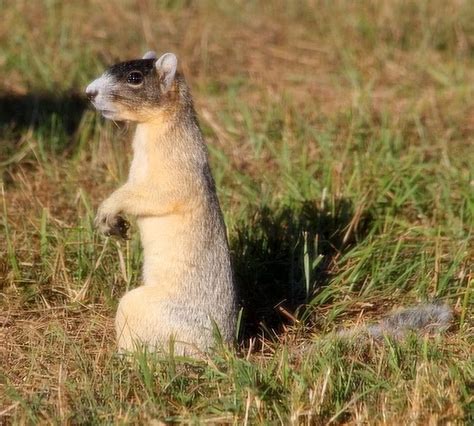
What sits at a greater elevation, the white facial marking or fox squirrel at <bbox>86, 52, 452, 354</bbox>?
the white facial marking

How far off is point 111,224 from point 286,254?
1.47m

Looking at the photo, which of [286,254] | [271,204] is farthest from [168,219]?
[271,204]

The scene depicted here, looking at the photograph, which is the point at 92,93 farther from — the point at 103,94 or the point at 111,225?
the point at 111,225

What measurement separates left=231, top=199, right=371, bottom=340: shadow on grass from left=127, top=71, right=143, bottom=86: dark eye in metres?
1.39

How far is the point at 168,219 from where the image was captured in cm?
542

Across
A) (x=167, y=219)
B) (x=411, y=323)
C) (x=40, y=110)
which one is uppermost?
(x=167, y=219)

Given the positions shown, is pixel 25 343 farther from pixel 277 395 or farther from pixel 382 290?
pixel 382 290

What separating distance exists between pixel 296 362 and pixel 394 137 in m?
3.27

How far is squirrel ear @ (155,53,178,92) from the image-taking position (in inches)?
217

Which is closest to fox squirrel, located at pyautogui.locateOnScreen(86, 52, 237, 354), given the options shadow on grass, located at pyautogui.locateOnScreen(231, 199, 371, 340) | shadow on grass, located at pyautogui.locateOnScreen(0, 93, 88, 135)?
shadow on grass, located at pyautogui.locateOnScreen(231, 199, 371, 340)

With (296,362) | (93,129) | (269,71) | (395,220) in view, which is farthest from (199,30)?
(296,362)

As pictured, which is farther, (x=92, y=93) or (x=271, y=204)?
(x=271, y=204)

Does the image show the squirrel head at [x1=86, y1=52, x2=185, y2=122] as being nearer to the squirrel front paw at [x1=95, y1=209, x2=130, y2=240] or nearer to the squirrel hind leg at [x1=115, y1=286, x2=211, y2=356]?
the squirrel front paw at [x1=95, y1=209, x2=130, y2=240]

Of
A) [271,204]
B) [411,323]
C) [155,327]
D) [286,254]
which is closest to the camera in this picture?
[155,327]
